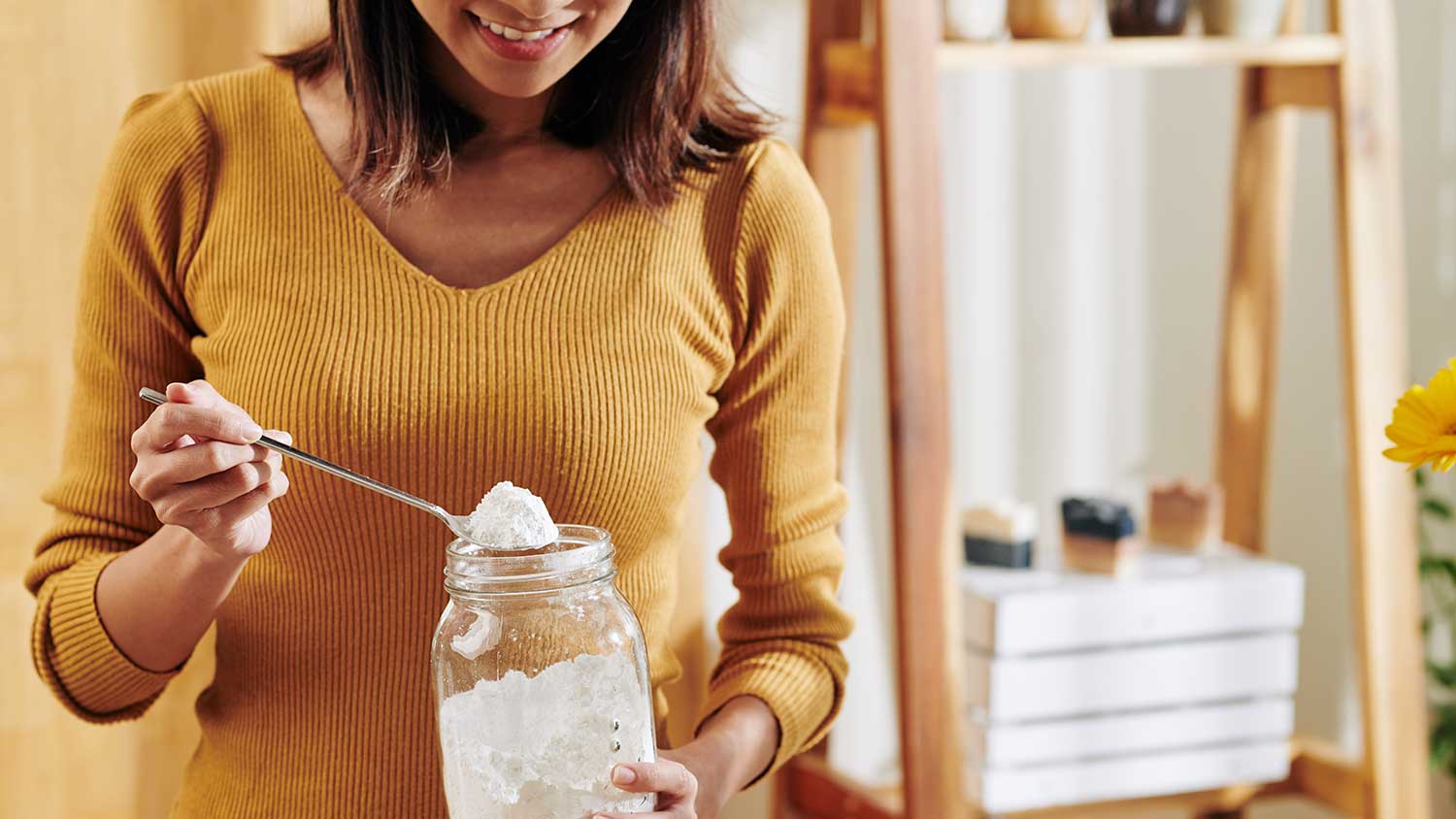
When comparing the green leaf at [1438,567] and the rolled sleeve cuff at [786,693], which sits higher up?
the rolled sleeve cuff at [786,693]

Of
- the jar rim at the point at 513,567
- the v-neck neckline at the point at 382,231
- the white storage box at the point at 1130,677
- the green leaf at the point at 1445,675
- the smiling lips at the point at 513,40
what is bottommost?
the green leaf at the point at 1445,675

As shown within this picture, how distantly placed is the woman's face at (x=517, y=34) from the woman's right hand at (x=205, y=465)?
0.91ft

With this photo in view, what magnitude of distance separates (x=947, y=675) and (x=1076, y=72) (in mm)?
930

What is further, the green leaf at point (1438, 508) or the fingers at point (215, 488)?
the green leaf at point (1438, 508)

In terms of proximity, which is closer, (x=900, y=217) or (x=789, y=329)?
(x=789, y=329)

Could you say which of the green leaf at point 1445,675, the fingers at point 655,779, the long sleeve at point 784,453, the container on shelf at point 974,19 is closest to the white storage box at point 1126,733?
the green leaf at point 1445,675

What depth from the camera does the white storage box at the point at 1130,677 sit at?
66.3 inches

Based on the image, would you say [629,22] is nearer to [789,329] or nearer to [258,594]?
[789,329]

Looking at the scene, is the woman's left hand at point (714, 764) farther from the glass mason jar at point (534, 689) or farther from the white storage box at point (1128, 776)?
the white storage box at point (1128, 776)

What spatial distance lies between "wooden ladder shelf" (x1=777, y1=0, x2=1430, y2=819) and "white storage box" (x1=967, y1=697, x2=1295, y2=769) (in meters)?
0.12

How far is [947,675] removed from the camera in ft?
5.08

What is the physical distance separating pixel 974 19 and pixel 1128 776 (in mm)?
928

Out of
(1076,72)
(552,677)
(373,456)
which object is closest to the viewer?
(552,677)

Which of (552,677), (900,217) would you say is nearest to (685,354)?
(552,677)
